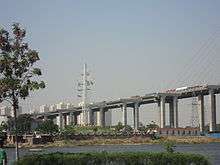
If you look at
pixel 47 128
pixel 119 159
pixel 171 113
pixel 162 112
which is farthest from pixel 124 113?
pixel 119 159

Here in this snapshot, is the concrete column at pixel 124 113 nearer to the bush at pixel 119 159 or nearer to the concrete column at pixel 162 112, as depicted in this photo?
the concrete column at pixel 162 112

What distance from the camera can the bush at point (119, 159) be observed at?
23078 millimetres

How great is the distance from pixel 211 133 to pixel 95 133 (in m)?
35.2

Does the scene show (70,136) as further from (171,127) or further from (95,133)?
(171,127)

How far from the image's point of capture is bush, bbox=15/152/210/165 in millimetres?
23078

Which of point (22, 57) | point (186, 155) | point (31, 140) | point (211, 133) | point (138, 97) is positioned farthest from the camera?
point (138, 97)

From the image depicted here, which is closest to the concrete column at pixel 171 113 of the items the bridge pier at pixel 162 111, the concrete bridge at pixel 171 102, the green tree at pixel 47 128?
the concrete bridge at pixel 171 102

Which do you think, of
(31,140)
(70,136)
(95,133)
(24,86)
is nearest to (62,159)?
(24,86)

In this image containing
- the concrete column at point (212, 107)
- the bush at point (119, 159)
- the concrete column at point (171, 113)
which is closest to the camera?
the bush at point (119, 159)

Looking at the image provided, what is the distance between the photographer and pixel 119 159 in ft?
76.3

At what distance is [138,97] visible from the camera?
186 m

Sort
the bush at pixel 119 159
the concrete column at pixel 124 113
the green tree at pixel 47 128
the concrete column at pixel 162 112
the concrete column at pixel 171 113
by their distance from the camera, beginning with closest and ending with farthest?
the bush at pixel 119 159 < the concrete column at pixel 162 112 < the green tree at pixel 47 128 < the concrete column at pixel 171 113 < the concrete column at pixel 124 113

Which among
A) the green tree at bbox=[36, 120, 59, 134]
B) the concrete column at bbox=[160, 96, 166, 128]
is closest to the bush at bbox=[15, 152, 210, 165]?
the concrete column at bbox=[160, 96, 166, 128]

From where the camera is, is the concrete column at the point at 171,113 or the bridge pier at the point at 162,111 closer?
the bridge pier at the point at 162,111
